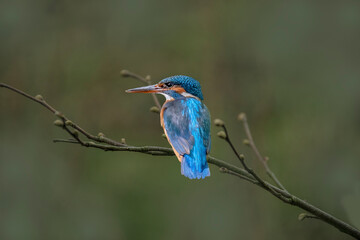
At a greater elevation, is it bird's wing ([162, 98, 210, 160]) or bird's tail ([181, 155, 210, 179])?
bird's wing ([162, 98, 210, 160])

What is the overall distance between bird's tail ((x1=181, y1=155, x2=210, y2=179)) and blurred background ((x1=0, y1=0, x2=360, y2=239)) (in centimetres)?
206

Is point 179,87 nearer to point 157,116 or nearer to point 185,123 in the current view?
point 185,123

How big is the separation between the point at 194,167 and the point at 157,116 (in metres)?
2.26

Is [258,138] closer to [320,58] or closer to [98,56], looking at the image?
[320,58]

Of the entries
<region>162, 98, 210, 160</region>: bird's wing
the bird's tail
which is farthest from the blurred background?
the bird's tail

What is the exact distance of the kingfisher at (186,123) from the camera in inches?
68.7

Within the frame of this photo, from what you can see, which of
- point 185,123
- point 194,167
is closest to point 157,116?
point 185,123

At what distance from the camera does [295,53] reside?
4371 mm

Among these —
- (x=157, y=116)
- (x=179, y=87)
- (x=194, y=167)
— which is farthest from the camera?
(x=157, y=116)

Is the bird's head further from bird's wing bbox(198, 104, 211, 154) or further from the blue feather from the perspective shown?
bird's wing bbox(198, 104, 211, 154)

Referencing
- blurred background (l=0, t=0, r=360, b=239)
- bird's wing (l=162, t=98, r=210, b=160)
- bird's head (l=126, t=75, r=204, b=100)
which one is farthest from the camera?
blurred background (l=0, t=0, r=360, b=239)

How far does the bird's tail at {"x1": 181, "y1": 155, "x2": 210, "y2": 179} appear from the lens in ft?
5.47

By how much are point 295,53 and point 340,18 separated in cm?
54

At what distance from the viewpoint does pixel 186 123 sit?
199 centimetres
